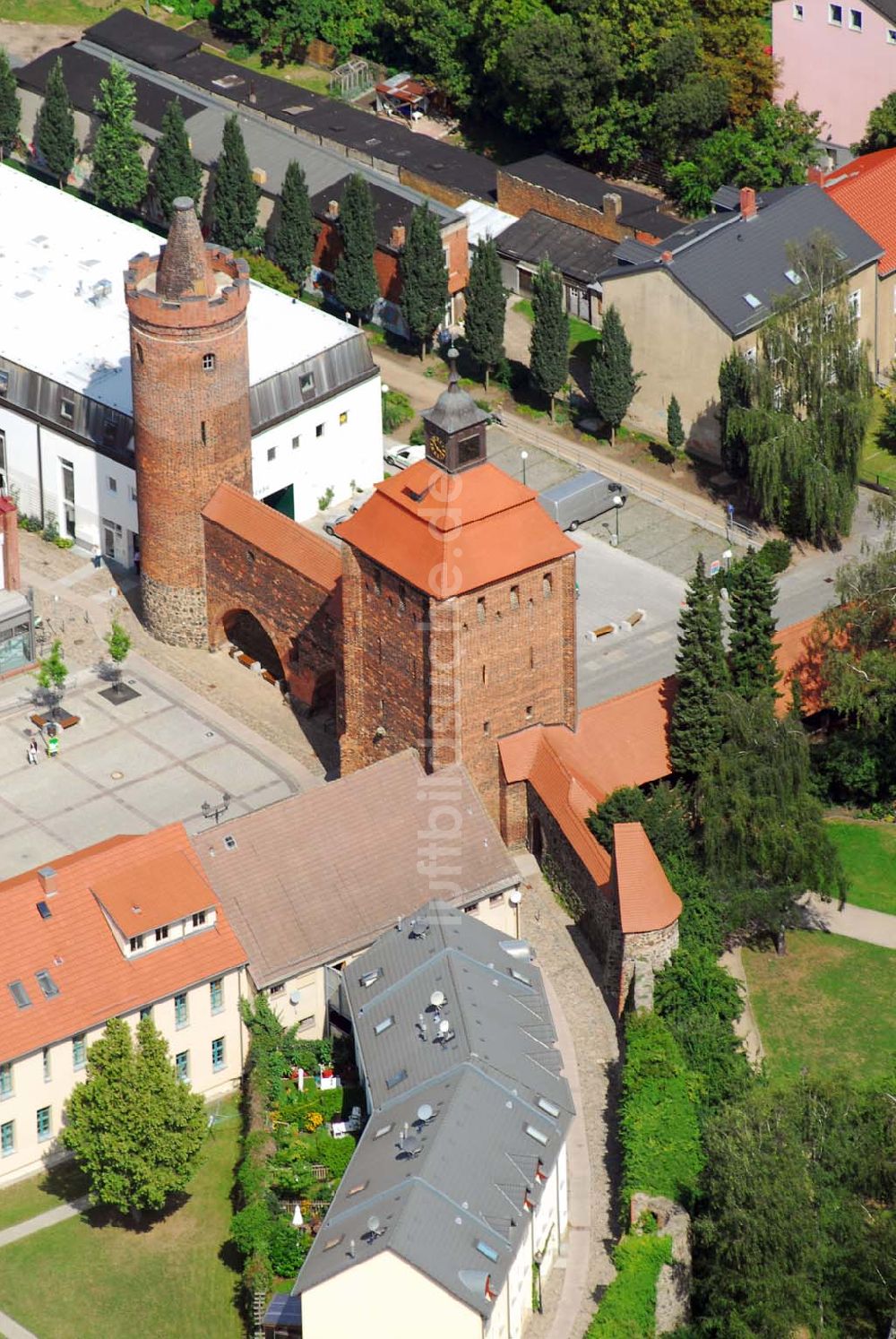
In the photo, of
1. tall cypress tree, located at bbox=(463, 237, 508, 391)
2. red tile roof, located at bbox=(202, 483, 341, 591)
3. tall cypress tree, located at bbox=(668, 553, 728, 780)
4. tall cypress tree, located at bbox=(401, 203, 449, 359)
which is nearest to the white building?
red tile roof, located at bbox=(202, 483, 341, 591)

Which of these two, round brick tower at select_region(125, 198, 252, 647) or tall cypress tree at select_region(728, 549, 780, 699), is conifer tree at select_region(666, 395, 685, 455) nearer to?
tall cypress tree at select_region(728, 549, 780, 699)

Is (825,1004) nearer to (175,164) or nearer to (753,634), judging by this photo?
(753,634)

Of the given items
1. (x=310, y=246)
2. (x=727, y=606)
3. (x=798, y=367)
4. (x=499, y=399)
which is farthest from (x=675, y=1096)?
(x=310, y=246)

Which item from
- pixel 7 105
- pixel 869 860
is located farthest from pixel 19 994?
pixel 7 105

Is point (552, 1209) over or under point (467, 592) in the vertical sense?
under

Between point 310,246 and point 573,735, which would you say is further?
point 310,246

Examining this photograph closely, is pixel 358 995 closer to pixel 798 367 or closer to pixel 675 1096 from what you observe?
pixel 675 1096

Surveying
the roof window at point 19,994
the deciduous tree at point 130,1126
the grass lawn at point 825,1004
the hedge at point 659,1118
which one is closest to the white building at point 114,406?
the grass lawn at point 825,1004
